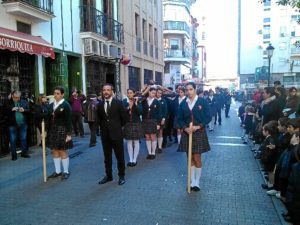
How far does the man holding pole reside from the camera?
235 inches

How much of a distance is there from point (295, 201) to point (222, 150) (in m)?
5.97

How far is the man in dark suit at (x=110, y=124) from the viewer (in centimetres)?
653

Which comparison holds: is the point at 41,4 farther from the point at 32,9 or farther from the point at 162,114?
the point at 162,114

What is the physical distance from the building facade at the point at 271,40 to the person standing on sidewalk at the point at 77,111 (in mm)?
45695

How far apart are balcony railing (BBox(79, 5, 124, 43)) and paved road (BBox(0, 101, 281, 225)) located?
747 centimetres

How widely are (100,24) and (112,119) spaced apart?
993 cm

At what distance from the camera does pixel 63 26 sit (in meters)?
12.8

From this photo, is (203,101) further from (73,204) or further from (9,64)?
(9,64)

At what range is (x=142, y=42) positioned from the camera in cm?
2314

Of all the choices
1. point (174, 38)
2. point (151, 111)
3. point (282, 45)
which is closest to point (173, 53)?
point (174, 38)

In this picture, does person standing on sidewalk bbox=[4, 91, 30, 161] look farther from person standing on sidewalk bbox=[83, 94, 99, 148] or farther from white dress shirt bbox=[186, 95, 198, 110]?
white dress shirt bbox=[186, 95, 198, 110]

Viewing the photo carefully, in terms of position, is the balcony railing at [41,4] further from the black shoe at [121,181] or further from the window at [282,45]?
the window at [282,45]

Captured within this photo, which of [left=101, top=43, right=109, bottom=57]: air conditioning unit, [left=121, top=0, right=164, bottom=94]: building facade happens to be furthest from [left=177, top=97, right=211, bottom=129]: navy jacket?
[left=121, top=0, right=164, bottom=94]: building facade

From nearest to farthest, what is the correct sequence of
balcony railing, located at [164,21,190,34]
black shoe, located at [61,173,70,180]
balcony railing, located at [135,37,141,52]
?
black shoe, located at [61,173,70,180] < balcony railing, located at [135,37,141,52] < balcony railing, located at [164,21,190,34]
